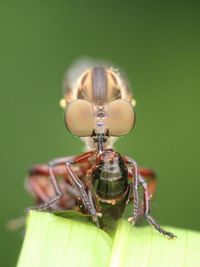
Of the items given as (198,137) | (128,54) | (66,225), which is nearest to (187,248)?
(66,225)

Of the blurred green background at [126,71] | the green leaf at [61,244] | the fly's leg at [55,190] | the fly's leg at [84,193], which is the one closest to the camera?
the green leaf at [61,244]

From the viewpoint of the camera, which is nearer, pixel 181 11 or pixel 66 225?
pixel 66 225

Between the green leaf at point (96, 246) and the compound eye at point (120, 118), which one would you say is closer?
the green leaf at point (96, 246)

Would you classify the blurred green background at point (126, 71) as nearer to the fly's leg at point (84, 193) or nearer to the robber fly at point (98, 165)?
the robber fly at point (98, 165)

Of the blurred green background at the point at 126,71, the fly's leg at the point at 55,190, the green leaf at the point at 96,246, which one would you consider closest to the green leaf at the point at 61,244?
the green leaf at the point at 96,246

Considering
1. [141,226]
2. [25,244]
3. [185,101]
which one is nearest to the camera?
[25,244]

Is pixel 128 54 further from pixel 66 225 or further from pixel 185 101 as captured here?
pixel 66 225

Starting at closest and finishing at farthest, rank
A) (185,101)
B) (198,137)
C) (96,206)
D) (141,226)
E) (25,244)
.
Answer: (25,244)
(141,226)
(96,206)
(198,137)
(185,101)

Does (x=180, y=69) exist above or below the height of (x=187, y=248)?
above
